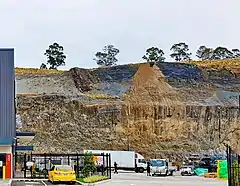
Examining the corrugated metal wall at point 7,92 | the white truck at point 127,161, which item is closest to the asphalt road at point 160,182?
the corrugated metal wall at point 7,92

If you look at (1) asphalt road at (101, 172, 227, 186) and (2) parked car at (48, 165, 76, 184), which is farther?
(2) parked car at (48, 165, 76, 184)

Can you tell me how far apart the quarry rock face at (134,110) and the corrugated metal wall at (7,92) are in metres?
32.9

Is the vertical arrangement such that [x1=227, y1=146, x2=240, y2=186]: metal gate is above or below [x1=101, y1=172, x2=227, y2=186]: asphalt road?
above

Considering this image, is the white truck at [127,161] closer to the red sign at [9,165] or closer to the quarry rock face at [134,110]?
the quarry rock face at [134,110]

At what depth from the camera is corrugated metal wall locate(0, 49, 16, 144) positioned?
163ft

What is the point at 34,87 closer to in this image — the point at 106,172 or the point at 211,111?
the point at 211,111

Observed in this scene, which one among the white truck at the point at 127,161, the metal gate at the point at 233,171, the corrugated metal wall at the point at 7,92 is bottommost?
the white truck at the point at 127,161

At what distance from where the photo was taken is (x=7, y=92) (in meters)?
50.2

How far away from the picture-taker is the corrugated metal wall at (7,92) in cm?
4976

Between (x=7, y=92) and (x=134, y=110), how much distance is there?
4337 cm

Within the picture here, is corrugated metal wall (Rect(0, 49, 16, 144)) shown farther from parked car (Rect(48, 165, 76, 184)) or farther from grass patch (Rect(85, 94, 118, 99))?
grass patch (Rect(85, 94, 118, 99))

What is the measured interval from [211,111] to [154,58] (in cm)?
4140

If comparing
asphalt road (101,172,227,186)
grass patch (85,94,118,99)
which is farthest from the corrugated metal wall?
grass patch (85,94,118,99)

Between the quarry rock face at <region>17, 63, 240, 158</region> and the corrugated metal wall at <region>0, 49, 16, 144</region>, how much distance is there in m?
32.9
